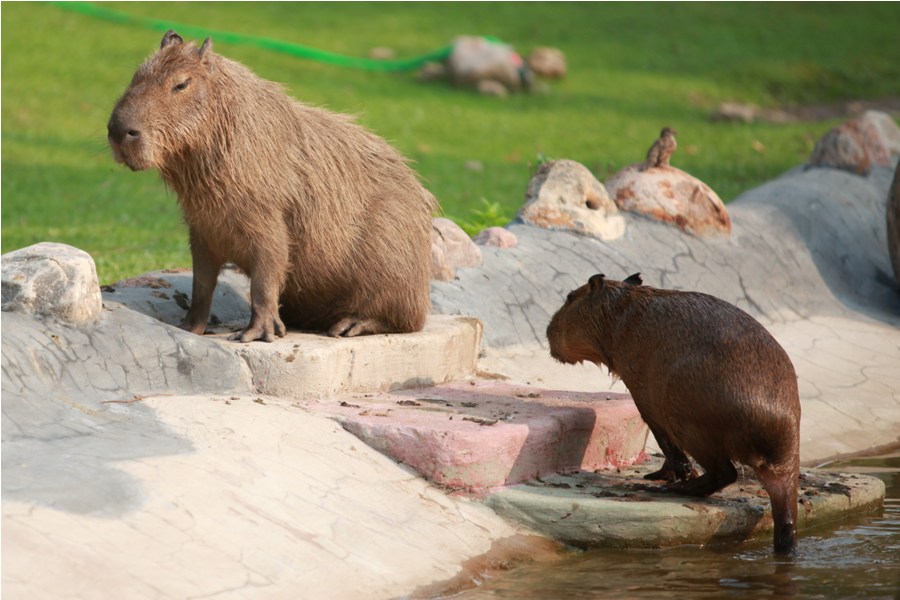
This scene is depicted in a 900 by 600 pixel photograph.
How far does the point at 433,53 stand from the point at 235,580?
15.3 metres

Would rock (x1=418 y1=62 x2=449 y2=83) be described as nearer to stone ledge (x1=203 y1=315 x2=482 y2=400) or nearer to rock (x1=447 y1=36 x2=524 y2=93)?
rock (x1=447 y1=36 x2=524 y2=93)

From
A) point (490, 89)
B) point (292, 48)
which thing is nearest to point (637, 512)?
point (490, 89)

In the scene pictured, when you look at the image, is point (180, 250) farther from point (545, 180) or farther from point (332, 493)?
point (332, 493)

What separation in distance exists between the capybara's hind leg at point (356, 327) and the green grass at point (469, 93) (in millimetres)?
2953

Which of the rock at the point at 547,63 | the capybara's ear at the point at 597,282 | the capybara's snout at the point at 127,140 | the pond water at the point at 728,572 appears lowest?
the pond water at the point at 728,572

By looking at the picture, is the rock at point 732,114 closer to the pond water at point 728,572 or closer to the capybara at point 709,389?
the capybara at point 709,389

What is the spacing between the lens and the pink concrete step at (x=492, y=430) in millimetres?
5238

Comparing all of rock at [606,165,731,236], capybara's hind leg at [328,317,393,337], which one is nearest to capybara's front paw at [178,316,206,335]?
capybara's hind leg at [328,317,393,337]

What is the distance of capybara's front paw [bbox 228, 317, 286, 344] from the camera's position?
5.71 m

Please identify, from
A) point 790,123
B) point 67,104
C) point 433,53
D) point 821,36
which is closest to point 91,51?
point 67,104

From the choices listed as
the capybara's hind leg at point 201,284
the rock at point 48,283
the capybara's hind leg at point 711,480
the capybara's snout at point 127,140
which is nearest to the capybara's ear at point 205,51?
the capybara's snout at point 127,140

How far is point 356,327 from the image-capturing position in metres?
A: 6.15

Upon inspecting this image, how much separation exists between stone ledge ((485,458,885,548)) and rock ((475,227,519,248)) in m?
3.03

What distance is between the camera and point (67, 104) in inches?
602
